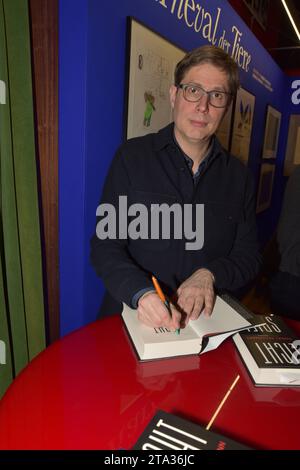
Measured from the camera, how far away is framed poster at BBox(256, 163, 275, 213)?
514 centimetres

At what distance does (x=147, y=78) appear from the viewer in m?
2.01

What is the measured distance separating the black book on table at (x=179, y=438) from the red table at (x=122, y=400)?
0.17 ft

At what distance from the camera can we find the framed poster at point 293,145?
20.4ft

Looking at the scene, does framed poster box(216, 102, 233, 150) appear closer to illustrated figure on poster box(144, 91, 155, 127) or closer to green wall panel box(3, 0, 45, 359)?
illustrated figure on poster box(144, 91, 155, 127)

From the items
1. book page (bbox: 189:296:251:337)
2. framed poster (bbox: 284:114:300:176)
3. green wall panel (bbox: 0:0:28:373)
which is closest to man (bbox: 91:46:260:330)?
book page (bbox: 189:296:251:337)

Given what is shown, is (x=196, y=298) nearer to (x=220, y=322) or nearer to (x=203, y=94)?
(x=220, y=322)

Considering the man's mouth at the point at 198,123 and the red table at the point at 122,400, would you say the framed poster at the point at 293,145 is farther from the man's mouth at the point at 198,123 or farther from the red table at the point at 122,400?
the red table at the point at 122,400

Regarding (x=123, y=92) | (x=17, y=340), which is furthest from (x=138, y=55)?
Result: (x=17, y=340)

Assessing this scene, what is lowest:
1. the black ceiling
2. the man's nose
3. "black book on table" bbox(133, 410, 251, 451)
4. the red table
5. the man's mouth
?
the red table

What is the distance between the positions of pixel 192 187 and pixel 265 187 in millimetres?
4252

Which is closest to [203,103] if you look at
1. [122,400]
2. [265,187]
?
[122,400]

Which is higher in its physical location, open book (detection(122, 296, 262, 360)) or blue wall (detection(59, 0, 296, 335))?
blue wall (detection(59, 0, 296, 335))

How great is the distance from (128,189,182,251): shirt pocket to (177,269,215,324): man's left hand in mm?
353

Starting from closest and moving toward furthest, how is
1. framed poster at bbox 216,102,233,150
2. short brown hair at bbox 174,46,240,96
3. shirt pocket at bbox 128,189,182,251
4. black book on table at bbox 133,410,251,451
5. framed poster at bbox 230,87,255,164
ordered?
black book on table at bbox 133,410,251,451
short brown hair at bbox 174,46,240,96
shirt pocket at bbox 128,189,182,251
framed poster at bbox 216,102,233,150
framed poster at bbox 230,87,255,164
